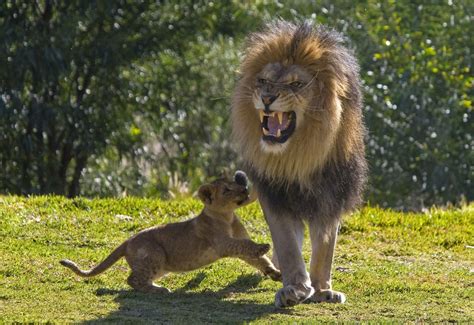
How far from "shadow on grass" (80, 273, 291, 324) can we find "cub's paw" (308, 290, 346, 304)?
0.28 m

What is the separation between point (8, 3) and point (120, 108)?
1.83 metres

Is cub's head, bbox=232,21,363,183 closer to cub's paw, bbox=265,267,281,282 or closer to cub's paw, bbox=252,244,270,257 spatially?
cub's paw, bbox=252,244,270,257

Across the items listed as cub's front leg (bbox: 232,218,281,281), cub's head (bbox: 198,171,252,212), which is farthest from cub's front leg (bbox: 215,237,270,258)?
cub's head (bbox: 198,171,252,212)

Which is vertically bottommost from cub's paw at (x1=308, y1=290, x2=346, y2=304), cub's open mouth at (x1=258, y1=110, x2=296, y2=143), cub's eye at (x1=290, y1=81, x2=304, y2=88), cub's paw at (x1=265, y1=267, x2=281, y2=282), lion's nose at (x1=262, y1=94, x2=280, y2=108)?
cub's paw at (x1=308, y1=290, x2=346, y2=304)

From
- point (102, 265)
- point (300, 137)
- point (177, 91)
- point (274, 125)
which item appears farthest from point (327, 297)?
point (177, 91)

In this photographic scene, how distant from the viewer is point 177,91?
50.9 ft

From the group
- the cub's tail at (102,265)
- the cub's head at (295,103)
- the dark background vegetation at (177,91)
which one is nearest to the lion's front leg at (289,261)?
the cub's head at (295,103)

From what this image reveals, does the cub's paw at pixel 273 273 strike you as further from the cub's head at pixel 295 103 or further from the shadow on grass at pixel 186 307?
the cub's head at pixel 295 103

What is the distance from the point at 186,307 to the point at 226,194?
93cm

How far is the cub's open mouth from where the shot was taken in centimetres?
669

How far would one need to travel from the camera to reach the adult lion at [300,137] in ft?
22.0

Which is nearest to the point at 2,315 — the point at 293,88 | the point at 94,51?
the point at 293,88

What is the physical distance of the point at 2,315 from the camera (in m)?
6.27

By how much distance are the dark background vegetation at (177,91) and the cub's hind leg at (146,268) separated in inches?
270
